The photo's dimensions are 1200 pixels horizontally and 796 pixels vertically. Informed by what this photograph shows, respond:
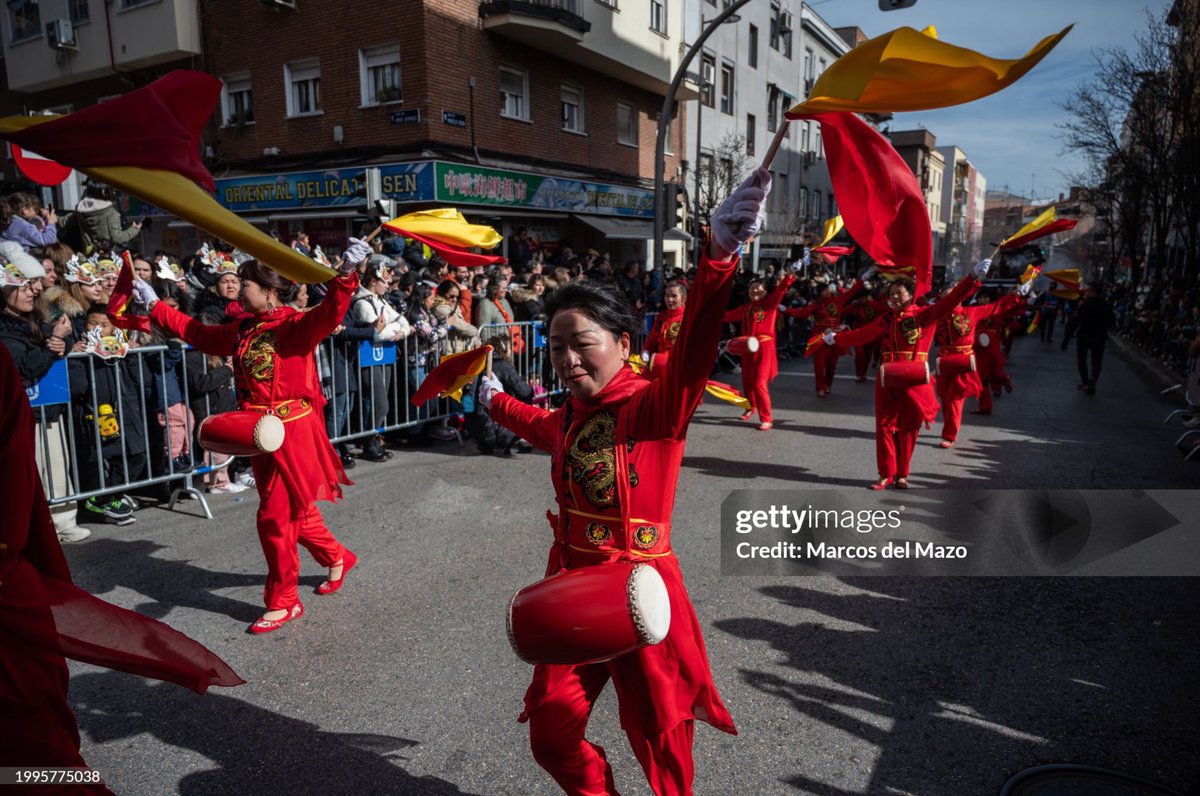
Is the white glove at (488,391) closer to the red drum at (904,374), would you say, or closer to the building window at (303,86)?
the red drum at (904,374)

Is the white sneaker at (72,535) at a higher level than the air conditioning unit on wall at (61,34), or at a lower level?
lower

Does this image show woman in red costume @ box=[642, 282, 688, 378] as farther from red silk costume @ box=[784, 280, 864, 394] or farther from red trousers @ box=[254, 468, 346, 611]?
red trousers @ box=[254, 468, 346, 611]

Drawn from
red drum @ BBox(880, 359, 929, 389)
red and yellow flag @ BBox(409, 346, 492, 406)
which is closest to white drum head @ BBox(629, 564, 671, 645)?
red and yellow flag @ BBox(409, 346, 492, 406)

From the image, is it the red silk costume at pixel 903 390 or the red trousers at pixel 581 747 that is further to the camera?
the red silk costume at pixel 903 390

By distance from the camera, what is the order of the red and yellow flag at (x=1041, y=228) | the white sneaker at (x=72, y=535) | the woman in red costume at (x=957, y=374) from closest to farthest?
1. the white sneaker at (x=72, y=535)
2. the red and yellow flag at (x=1041, y=228)
3. the woman in red costume at (x=957, y=374)

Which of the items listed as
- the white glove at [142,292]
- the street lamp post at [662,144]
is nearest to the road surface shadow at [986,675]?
the white glove at [142,292]

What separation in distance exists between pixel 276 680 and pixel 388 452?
4.50m

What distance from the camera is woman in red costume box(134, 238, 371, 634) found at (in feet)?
13.4

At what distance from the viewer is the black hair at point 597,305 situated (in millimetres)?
2338

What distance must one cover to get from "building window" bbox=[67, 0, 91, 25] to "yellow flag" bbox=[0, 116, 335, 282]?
74.1 feet

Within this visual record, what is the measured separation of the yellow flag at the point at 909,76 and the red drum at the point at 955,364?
7.28 meters

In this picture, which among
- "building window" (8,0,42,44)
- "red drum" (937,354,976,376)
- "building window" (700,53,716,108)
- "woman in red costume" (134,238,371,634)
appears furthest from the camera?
"building window" (700,53,716,108)

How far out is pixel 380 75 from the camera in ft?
53.2

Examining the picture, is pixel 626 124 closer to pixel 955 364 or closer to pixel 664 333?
pixel 664 333
